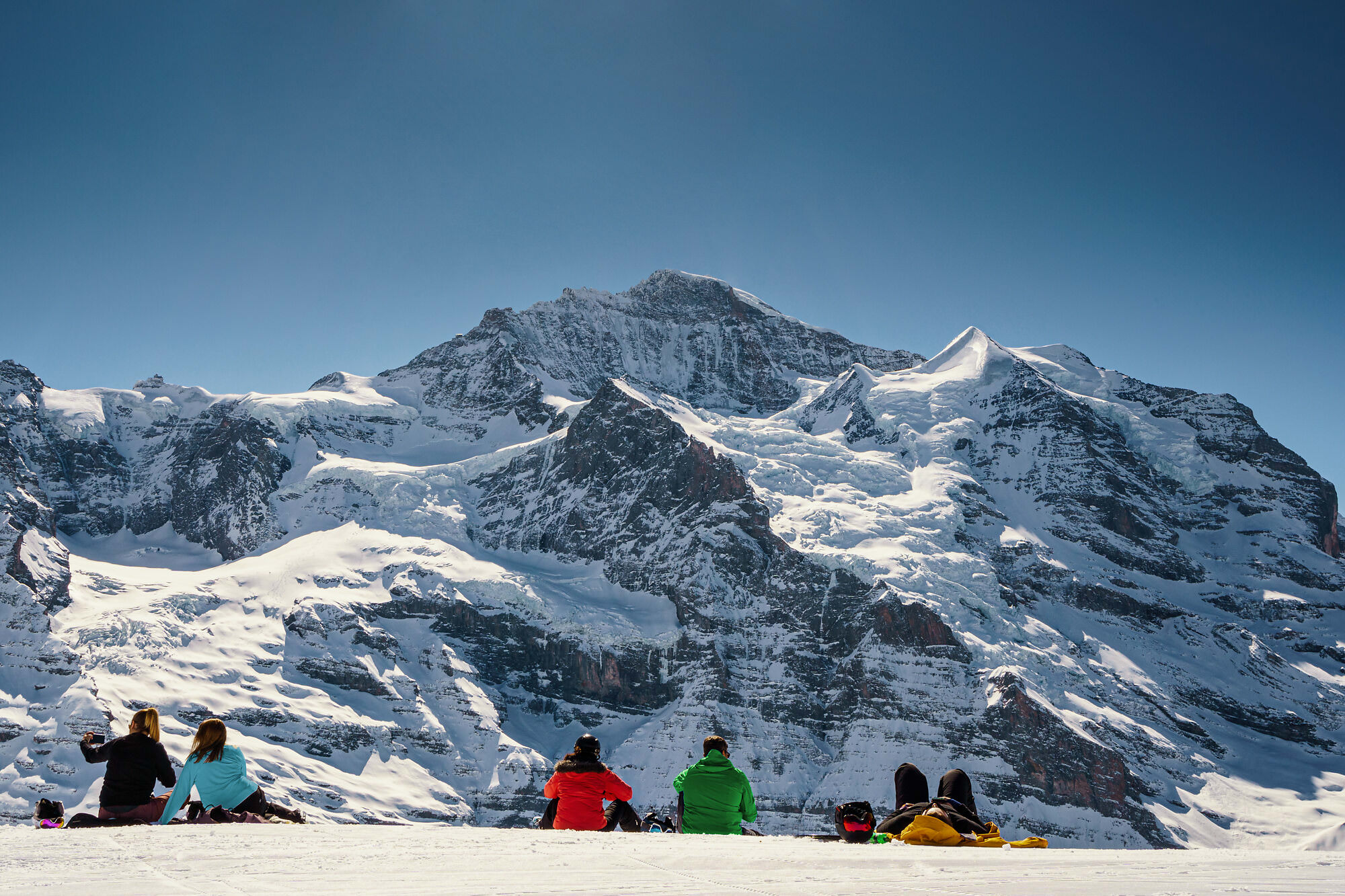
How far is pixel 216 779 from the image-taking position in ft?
52.3

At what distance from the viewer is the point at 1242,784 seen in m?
130

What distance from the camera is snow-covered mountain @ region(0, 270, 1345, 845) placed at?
128 m

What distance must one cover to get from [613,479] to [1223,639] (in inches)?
4186

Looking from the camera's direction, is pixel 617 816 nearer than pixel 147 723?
No

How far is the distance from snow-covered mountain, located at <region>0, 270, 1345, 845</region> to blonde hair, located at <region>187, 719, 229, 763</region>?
111m

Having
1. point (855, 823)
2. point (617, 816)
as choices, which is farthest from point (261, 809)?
point (855, 823)

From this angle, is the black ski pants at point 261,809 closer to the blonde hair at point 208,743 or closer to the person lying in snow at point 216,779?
the person lying in snow at point 216,779

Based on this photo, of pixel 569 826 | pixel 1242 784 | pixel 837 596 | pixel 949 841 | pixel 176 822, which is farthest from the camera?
pixel 837 596

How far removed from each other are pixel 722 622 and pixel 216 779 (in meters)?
143

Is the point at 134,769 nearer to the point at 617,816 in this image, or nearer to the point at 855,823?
the point at 617,816

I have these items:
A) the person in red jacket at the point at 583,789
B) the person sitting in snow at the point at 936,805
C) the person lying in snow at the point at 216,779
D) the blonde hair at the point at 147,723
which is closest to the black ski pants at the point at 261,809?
the person lying in snow at the point at 216,779

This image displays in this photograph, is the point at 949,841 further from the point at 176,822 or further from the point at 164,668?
the point at 164,668

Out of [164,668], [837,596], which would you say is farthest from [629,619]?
[164,668]

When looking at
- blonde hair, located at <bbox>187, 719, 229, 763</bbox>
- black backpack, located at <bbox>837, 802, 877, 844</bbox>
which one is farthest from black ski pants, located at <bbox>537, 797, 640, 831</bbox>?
blonde hair, located at <bbox>187, 719, 229, 763</bbox>
